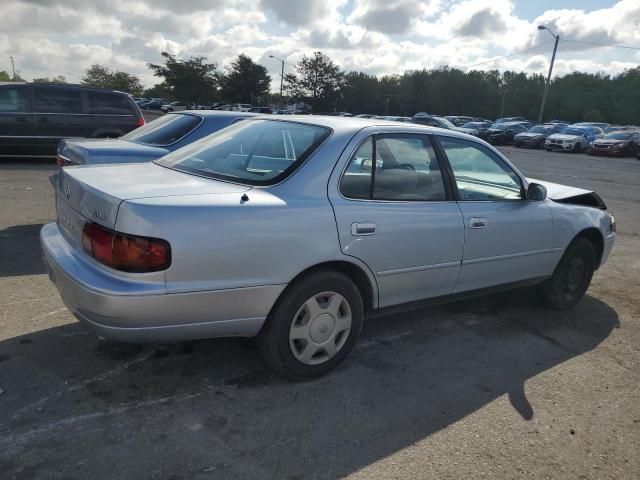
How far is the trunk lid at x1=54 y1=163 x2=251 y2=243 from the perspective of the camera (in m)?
2.71

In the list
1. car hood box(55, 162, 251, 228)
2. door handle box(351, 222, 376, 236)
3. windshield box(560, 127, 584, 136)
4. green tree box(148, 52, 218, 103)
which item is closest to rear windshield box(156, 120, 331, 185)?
car hood box(55, 162, 251, 228)

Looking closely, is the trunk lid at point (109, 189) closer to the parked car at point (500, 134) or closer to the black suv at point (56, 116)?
the black suv at point (56, 116)

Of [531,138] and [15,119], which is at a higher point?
[531,138]

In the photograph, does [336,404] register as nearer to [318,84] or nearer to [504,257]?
[504,257]

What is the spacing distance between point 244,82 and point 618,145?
156 feet

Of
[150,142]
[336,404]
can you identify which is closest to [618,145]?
[150,142]

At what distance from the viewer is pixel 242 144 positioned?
3.67 m

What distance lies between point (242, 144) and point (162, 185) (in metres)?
0.87

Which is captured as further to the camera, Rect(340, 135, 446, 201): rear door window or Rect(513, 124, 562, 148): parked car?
Rect(513, 124, 562, 148): parked car

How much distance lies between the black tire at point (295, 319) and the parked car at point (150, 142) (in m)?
3.61

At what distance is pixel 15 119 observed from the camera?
10531 millimetres

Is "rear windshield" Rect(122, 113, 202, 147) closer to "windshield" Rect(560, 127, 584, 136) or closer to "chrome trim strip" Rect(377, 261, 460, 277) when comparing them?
"chrome trim strip" Rect(377, 261, 460, 277)

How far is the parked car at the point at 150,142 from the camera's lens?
19.3ft

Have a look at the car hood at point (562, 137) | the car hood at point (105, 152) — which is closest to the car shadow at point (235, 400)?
the car hood at point (105, 152)
